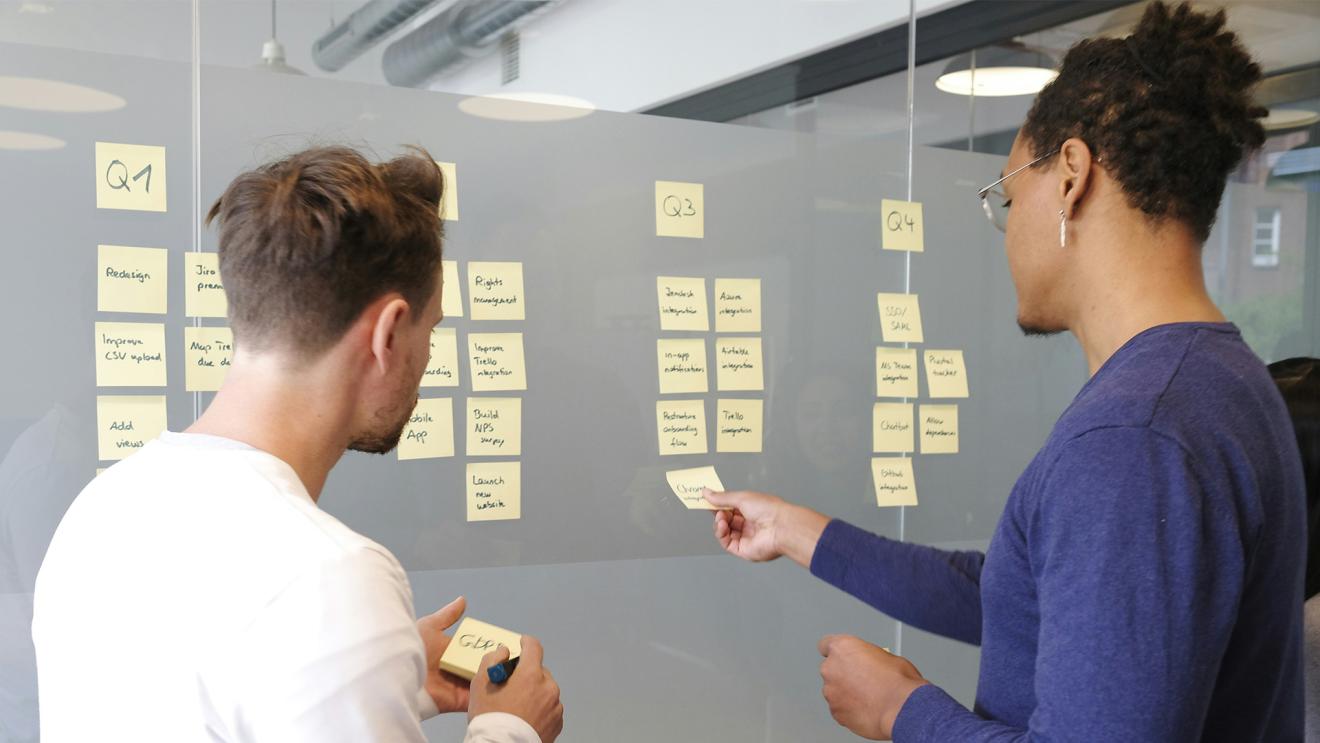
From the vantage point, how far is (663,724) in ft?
7.07

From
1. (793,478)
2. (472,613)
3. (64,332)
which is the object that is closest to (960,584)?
(793,478)

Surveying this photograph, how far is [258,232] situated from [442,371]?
86 cm

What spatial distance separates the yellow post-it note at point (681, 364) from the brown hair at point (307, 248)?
1037 mm

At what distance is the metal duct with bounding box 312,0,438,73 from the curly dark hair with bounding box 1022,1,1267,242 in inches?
48.5

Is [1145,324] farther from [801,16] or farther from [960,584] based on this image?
[801,16]

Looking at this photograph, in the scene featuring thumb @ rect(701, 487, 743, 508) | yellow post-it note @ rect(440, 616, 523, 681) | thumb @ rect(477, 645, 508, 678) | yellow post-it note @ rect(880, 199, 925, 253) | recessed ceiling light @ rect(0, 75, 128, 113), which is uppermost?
recessed ceiling light @ rect(0, 75, 128, 113)

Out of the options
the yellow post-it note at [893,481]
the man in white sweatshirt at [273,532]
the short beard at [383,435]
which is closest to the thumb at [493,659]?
the man in white sweatshirt at [273,532]

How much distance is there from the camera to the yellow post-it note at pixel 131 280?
1.67 m

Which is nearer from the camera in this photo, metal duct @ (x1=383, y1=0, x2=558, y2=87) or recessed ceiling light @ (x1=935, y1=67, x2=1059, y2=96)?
metal duct @ (x1=383, y1=0, x2=558, y2=87)

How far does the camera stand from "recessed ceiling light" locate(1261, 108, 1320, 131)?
2990mm

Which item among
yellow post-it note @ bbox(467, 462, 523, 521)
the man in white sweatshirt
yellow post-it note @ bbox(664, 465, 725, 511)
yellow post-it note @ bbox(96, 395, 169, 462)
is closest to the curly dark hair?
the man in white sweatshirt

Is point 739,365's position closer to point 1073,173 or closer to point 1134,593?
point 1073,173

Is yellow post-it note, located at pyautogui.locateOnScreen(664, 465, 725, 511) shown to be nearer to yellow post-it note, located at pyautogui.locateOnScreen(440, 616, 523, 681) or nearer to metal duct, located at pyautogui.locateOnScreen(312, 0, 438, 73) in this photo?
yellow post-it note, located at pyautogui.locateOnScreen(440, 616, 523, 681)

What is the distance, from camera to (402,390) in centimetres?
116
